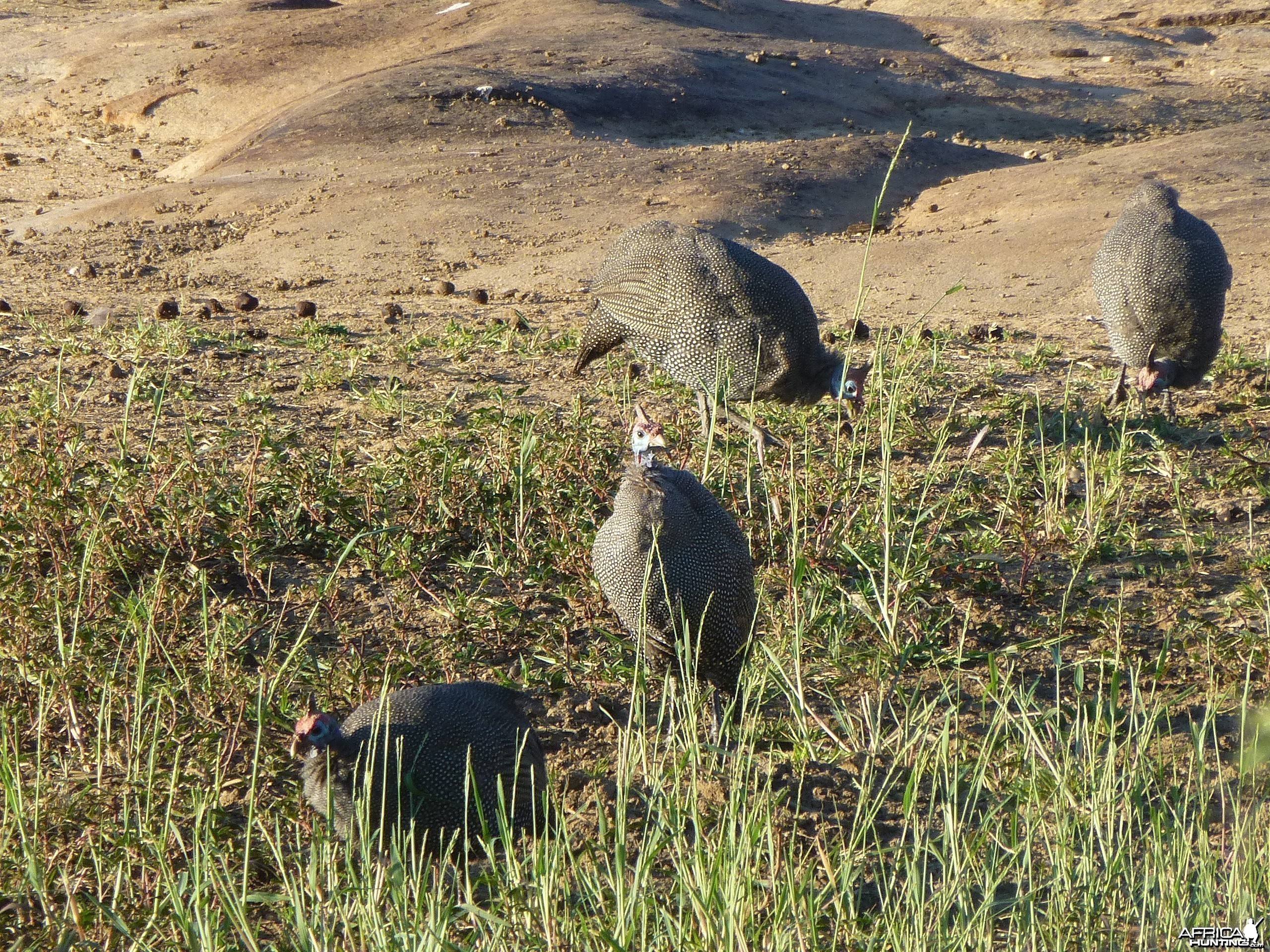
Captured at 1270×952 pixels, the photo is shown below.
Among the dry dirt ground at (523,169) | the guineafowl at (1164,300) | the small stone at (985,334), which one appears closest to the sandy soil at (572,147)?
the dry dirt ground at (523,169)

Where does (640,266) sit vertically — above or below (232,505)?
above

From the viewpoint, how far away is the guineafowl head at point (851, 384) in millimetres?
4809

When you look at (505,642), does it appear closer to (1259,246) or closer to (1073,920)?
(1073,920)

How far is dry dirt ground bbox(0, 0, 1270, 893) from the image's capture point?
6004mm

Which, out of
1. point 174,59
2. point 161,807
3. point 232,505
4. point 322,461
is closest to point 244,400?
point 322,461

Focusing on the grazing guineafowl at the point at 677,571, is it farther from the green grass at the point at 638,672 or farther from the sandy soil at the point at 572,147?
the sandy soil at the point at 572,147

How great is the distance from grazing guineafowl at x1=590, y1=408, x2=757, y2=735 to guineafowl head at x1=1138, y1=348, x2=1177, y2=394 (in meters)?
2.41

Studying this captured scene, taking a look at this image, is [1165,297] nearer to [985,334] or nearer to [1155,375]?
[1155,375]

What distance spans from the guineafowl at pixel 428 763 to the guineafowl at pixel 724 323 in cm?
229

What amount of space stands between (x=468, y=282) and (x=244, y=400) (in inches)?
98.9

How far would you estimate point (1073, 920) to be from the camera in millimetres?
2270

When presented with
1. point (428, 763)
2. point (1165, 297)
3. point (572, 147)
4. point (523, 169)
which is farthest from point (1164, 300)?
point (572, 147)

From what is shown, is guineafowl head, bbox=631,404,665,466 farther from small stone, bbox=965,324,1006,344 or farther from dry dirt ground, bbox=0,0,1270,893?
small stone, bbox=965,324,1006,344

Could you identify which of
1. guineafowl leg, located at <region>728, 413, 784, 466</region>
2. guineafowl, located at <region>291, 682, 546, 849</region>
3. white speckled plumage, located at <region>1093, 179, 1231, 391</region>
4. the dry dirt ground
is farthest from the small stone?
guineafowl, located at <region>291, 682, 546, 849</region>
